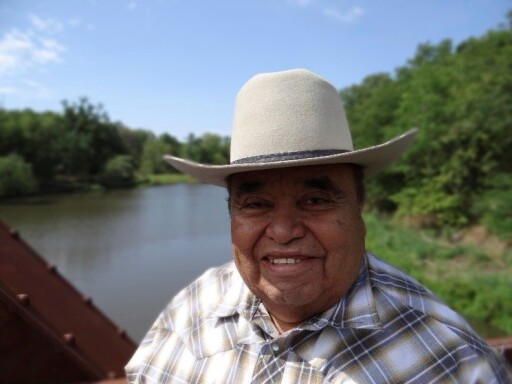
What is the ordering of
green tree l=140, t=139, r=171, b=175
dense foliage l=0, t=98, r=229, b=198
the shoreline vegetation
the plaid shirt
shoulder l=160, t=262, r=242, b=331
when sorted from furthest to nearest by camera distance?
green tree l=140, t=139, r=171, b=175
dense foliage l=0, t=98, r=229, b=198
the shoreline vegetation
shoulder l=160, t=262, r=242, b=331
the plaid shirt

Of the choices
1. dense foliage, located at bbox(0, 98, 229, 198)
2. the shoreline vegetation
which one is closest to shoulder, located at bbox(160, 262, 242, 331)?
the shoreline vegetation

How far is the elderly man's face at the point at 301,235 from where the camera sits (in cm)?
121

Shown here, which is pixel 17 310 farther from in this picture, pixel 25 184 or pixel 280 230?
pixel 25 184

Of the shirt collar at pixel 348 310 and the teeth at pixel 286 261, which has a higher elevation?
the teeth at pixel 286 261

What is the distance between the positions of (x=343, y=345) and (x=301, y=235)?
0.34 metres

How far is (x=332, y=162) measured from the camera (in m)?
1.21

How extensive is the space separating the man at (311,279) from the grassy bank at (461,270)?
27.0 feet

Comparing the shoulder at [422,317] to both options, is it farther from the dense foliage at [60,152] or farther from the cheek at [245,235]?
the dense foliage at [60,152]

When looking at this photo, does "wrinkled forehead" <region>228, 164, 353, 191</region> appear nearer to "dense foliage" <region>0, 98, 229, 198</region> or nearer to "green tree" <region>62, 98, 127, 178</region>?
"dense foliage" <region>0, 98, 229, 198</region>

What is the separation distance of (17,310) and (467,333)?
4.65 ft

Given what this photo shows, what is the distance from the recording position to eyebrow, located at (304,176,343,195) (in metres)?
1.23

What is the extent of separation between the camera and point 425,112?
63.1ft

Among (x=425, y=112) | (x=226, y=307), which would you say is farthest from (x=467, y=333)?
(x=425, y=112)

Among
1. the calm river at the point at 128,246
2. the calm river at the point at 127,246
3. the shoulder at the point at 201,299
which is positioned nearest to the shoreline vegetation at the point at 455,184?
the calm river at the point at 128,246
